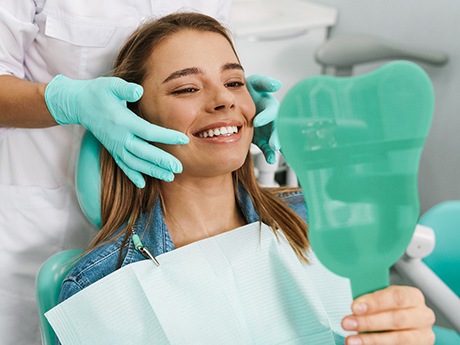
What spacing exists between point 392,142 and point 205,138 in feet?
1.44

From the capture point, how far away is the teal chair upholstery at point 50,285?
4.14 feet

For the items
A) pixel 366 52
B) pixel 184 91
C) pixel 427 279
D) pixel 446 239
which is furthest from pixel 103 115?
pixel 366 52

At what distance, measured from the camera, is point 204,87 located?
1.26 metres

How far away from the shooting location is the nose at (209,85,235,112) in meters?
1.22

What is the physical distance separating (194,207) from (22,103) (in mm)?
386

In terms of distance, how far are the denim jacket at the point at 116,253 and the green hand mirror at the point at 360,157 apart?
0.45 meters

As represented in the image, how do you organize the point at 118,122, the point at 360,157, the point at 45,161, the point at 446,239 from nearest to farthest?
the point at 360,157 < the point at 118,122 < the point at 45,161 < the point at 446,239

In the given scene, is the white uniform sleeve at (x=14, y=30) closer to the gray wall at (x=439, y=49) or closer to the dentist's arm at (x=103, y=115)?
the dentist's arm at (x=103, y=115)

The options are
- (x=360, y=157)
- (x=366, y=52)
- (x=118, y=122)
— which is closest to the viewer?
(x=360, y=157)

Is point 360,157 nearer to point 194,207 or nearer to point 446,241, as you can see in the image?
point 194,207

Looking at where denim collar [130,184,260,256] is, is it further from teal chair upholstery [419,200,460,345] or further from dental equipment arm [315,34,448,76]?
dental equipment arm [315,34,448,76]

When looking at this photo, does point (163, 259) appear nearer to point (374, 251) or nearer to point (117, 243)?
point (117, 243)

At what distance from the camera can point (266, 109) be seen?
1.33m

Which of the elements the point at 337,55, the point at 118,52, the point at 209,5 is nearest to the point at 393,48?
the point at 337,55
